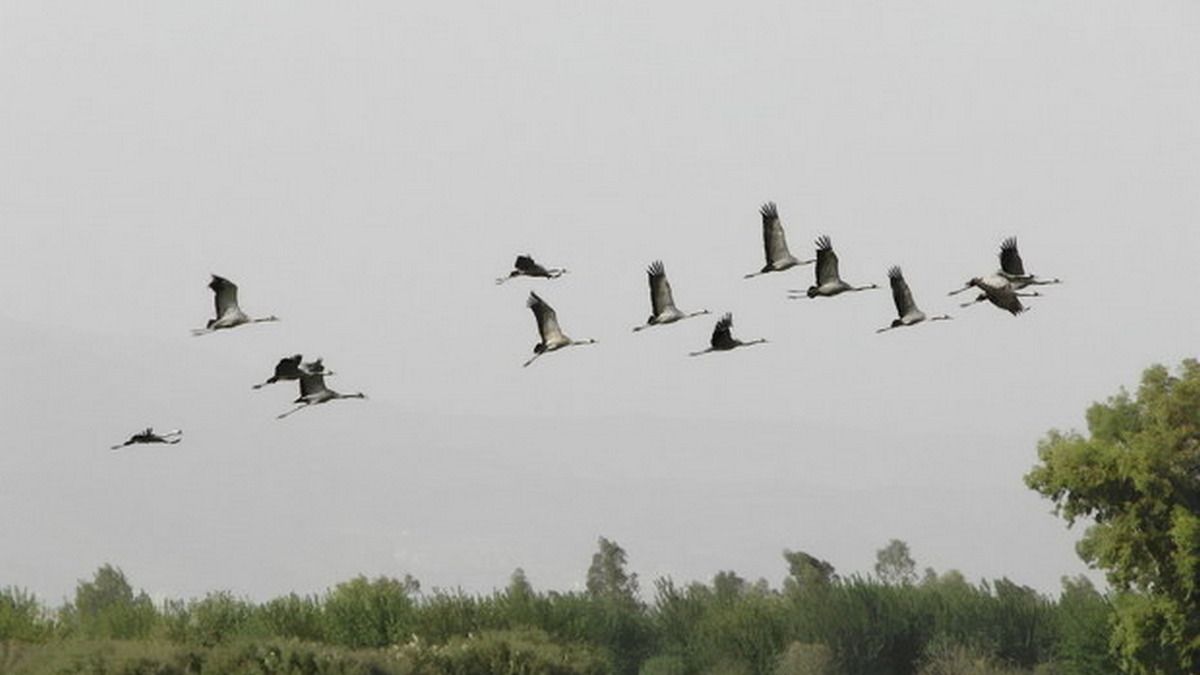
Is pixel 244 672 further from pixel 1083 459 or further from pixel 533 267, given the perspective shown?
pixel 1083 459

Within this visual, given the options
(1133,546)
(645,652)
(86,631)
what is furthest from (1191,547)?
(86,631)

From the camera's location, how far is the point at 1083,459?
2160 inches

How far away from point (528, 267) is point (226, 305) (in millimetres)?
4636

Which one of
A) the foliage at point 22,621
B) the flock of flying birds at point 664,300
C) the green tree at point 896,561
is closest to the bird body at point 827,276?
the flock of flying birds at point 664,300

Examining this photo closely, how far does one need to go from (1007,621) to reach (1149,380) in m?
15.4

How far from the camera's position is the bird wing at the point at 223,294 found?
29866mm

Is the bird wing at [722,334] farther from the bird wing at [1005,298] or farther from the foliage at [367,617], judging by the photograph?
the foliage at [367,617]

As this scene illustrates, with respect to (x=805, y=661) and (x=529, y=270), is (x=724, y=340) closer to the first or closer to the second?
(x=529, y=270)

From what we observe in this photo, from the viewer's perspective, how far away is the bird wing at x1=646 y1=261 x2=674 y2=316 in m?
29.8

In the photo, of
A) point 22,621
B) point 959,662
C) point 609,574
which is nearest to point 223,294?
point 22,621

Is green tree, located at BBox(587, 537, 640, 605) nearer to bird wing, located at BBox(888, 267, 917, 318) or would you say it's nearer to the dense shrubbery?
the dense shrubbery

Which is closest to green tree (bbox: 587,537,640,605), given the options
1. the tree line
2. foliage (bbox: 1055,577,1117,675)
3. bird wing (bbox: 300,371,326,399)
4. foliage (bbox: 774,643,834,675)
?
the tree line

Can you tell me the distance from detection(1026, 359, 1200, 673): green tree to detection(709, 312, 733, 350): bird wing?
999 inches

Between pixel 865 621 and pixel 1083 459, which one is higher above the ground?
pixel 1083 459
